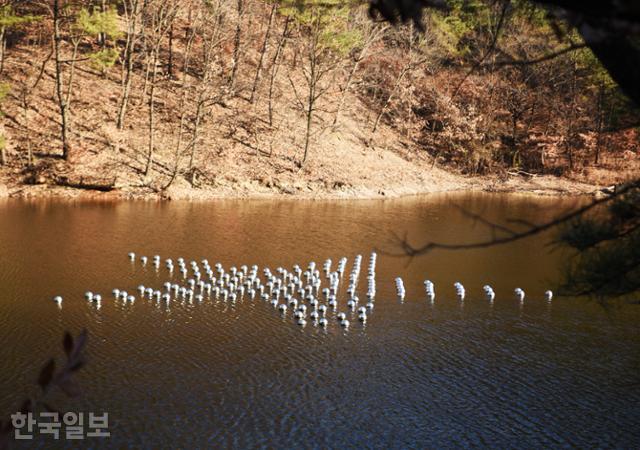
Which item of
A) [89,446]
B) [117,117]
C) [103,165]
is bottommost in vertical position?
[89,446]

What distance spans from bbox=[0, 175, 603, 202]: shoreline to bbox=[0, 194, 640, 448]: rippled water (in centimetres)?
566

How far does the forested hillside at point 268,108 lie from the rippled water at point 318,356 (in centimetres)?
962

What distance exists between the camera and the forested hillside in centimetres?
3011

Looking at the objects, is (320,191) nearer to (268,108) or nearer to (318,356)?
(268,108)

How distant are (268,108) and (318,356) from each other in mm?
28203

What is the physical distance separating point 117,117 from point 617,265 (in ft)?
99.3

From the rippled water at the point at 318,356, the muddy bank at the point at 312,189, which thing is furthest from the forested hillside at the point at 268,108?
the rippled water at the point at 318,356

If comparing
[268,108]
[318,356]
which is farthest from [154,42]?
[318,356]

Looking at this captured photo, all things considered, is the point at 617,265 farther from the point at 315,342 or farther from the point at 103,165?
the point at 103,165

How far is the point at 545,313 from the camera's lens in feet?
54.4

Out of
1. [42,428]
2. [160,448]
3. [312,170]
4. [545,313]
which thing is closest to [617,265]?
[160,448]

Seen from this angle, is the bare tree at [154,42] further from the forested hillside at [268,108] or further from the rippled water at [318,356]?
the rippled water at [318,356]

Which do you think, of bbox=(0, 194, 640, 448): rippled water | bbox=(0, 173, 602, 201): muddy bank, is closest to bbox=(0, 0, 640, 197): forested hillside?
bbox=(0, 173, 602, 201): muddy bank

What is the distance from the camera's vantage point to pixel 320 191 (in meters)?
33.1
